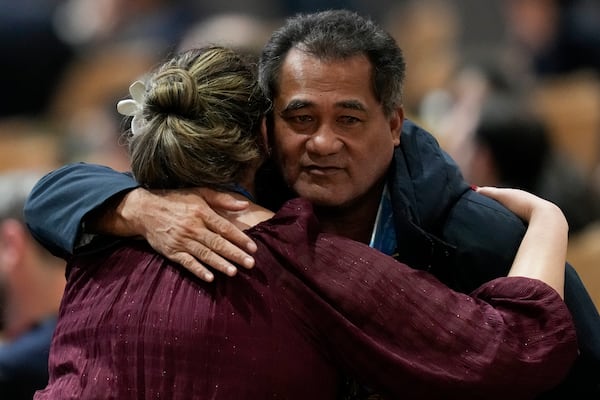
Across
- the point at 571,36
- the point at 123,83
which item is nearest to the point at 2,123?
the point at 123,83

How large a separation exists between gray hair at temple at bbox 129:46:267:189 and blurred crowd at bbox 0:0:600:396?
1.27 m

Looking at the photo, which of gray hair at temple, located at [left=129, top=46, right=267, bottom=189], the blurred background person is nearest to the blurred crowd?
the blurred background person

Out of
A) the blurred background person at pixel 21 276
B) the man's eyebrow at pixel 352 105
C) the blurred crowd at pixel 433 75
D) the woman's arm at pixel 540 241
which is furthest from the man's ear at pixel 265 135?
the blurred crowd at pixel 433 75

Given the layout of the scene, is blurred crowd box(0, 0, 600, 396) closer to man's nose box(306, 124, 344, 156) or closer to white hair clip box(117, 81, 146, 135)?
man's nose box(306, 124, 344, 156)

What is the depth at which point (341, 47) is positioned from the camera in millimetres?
1797

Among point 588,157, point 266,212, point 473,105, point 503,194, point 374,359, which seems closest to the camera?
point 374,359

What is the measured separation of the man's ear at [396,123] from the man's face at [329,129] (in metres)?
0.02

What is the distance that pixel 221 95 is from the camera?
68.5 inches

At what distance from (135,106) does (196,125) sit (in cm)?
14

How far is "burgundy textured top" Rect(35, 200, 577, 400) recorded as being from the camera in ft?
5.36

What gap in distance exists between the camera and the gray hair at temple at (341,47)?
1801mm

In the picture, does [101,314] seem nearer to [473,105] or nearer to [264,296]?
[264,296]

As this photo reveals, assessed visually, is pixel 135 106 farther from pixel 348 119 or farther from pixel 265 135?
pixel 348 119

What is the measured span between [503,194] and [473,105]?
1.78 m
